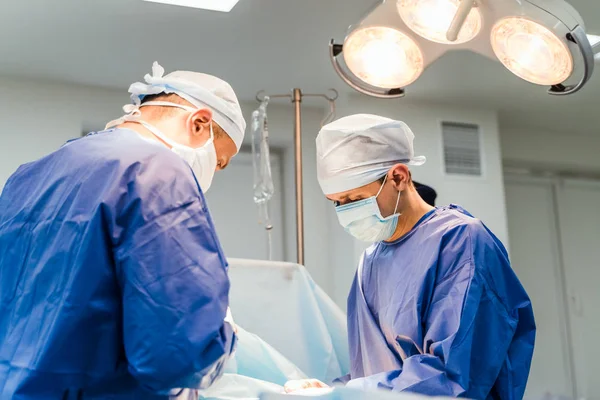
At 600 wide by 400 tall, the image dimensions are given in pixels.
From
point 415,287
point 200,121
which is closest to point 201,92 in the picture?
point 200,121

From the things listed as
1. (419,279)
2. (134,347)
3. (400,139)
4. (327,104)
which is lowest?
(134,347)

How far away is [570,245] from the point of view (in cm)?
578

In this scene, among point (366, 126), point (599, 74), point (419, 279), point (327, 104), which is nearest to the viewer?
point (419, 279)

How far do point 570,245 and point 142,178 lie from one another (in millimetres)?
5038

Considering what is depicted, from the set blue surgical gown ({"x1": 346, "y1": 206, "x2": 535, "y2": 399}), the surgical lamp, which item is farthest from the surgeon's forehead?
the surgical lamp

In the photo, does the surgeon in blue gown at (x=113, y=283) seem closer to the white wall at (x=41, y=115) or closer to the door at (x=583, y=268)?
the white wall at (x=41, y=115)

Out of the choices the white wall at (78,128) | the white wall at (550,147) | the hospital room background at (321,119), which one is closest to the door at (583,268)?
the hospital room background at (321,119)

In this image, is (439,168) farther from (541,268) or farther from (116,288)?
(116,288)

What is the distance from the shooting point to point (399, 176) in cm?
211

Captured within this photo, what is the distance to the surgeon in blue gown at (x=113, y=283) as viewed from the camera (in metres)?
1.21

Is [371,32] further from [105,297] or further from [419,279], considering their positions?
[105,297]

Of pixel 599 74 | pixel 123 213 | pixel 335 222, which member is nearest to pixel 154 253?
pixel 123 213

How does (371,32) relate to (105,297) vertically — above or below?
above

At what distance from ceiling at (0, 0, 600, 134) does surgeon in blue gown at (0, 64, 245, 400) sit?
8.05ft
